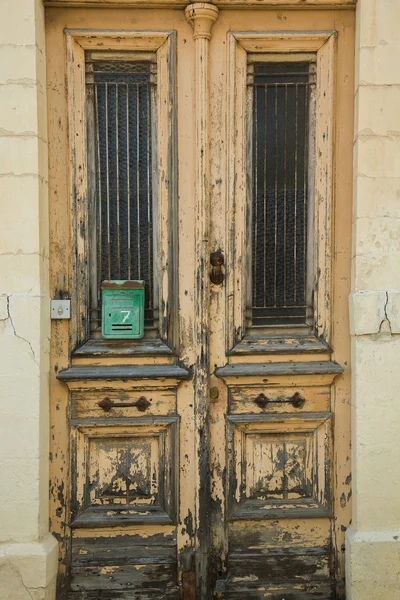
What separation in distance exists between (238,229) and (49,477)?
1.65 m

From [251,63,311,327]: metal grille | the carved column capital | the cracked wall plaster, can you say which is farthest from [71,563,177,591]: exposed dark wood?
the carved column capital

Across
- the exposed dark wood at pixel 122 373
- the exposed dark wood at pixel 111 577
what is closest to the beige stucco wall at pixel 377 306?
the exposed dark wood at pixel 122 373

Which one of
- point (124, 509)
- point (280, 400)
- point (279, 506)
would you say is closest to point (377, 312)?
point (280, 400)

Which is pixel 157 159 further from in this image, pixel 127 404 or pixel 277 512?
pixel 277 512

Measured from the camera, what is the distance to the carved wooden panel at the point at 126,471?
3.61 metres

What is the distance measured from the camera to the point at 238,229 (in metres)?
3.64

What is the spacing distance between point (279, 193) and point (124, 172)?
844 millimetres

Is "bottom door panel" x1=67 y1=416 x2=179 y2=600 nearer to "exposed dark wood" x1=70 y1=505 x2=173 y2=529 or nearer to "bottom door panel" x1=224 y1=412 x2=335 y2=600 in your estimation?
"exposed dark wood" x1=70 y1=505 x2=173 y2=529

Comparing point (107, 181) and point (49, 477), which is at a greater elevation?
point (107, 181)

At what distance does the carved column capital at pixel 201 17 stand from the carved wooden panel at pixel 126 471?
2.04m

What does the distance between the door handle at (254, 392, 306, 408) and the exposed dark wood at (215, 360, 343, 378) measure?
129 millimetres

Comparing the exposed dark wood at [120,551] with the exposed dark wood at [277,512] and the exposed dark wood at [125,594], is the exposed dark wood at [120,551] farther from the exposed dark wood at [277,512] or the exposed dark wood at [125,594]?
the exposed dark wood at [277,512]

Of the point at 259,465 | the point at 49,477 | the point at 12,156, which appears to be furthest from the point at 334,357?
the point at 12,156

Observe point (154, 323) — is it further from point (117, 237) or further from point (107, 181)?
point (107, 181)
